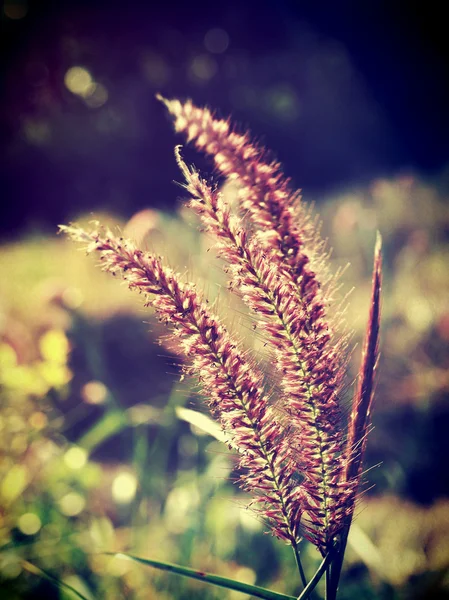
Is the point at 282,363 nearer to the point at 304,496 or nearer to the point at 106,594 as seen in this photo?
the point at 304,496

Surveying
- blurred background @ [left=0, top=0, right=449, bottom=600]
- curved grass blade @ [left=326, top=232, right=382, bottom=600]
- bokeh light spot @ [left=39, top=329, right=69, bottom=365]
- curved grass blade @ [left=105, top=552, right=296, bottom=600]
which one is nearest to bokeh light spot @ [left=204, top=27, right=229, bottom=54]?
blurred background @ [left=0, top=0, right=449, bottom=600]

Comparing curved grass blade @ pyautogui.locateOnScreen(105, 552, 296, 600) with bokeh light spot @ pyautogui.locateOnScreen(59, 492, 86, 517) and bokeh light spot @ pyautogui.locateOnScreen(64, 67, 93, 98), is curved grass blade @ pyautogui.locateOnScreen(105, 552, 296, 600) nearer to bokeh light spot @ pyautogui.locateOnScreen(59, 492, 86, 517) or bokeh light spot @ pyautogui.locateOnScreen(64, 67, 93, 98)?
bokeh light spot @ pyautogui.locateOnScreen(59, 492, 86, 517)

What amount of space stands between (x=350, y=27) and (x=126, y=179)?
2.43 m

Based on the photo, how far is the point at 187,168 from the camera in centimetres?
40

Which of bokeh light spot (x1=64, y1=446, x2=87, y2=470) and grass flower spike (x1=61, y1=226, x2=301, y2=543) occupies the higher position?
grass flower spike (x1=61, y1=226, x2=301, y2=543)

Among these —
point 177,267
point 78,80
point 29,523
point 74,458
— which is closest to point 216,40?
point 78,80

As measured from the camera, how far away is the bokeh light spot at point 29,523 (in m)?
1.19

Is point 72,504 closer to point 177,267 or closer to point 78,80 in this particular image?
point 177,267

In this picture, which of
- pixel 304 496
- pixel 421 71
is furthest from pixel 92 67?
pixel 304 496

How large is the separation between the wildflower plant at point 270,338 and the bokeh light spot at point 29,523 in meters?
0.95

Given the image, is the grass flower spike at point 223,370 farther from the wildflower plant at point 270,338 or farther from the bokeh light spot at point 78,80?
the bokeh light spot at point 78,80

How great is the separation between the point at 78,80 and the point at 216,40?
1367mm

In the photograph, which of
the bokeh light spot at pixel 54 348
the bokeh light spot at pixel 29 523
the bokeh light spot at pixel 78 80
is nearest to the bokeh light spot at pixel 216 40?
the bokeh light spot at pixel 78 80

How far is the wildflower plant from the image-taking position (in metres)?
0.40
